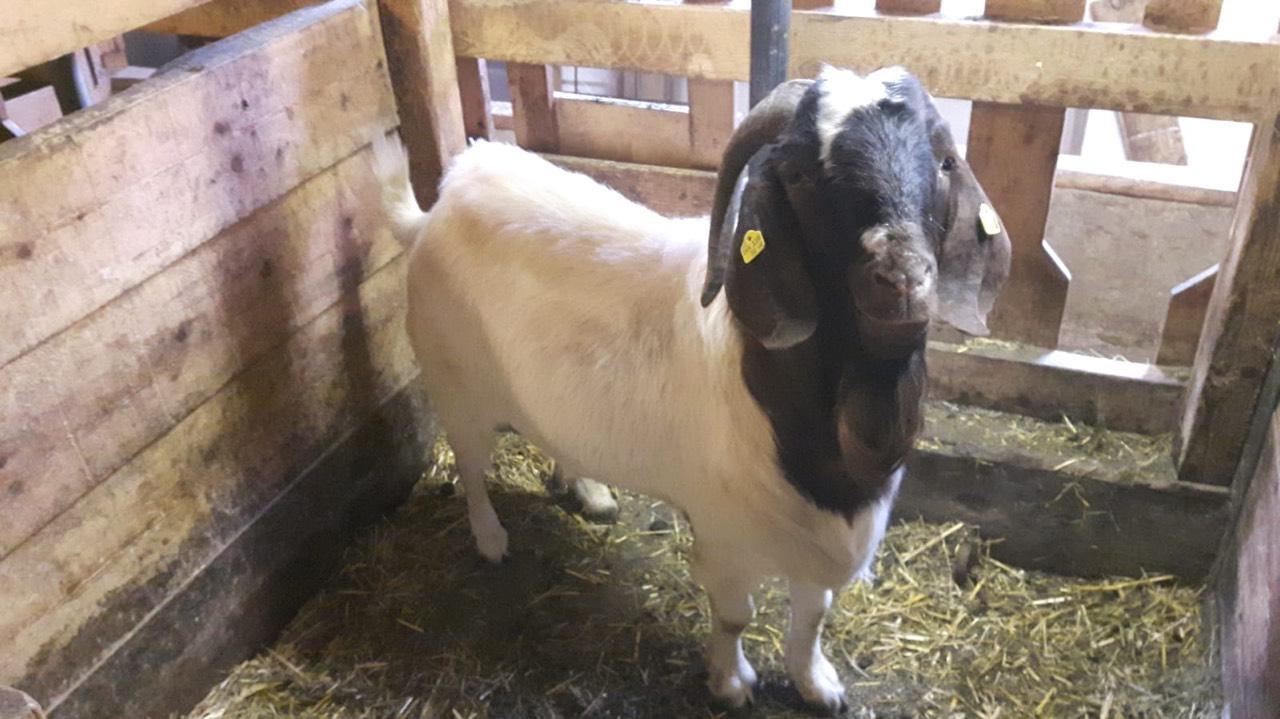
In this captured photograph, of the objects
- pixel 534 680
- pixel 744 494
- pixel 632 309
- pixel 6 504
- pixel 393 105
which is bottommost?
pixel 534 680

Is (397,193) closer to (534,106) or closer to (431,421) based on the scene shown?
(534,106)

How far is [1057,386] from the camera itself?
3.32 m

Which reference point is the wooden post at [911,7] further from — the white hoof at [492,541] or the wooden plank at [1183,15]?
the white hoof at [492,541]

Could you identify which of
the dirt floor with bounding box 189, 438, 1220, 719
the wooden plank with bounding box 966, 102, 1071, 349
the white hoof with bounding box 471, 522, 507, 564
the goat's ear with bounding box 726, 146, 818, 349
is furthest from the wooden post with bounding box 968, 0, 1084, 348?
the white hoof with bounding box 471, 522, 507, 564

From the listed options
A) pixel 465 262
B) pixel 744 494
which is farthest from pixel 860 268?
pixel 465 262

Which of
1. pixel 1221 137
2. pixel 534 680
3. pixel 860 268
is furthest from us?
pixel 1221 137

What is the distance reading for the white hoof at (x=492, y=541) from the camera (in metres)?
3.46

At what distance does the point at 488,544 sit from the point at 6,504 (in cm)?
150

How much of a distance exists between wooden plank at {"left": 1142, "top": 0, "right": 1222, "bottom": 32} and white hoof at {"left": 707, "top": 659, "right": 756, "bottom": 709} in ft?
6.68

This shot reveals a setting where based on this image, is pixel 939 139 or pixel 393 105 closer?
pixel 939 139

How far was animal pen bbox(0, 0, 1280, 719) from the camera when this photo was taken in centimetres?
246

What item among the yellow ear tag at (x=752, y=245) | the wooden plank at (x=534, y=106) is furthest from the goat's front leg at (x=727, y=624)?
the wooden plank at (x=534, y=106)

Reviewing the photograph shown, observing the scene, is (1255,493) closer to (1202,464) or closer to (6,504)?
(1202,464)

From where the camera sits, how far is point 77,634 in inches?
101
